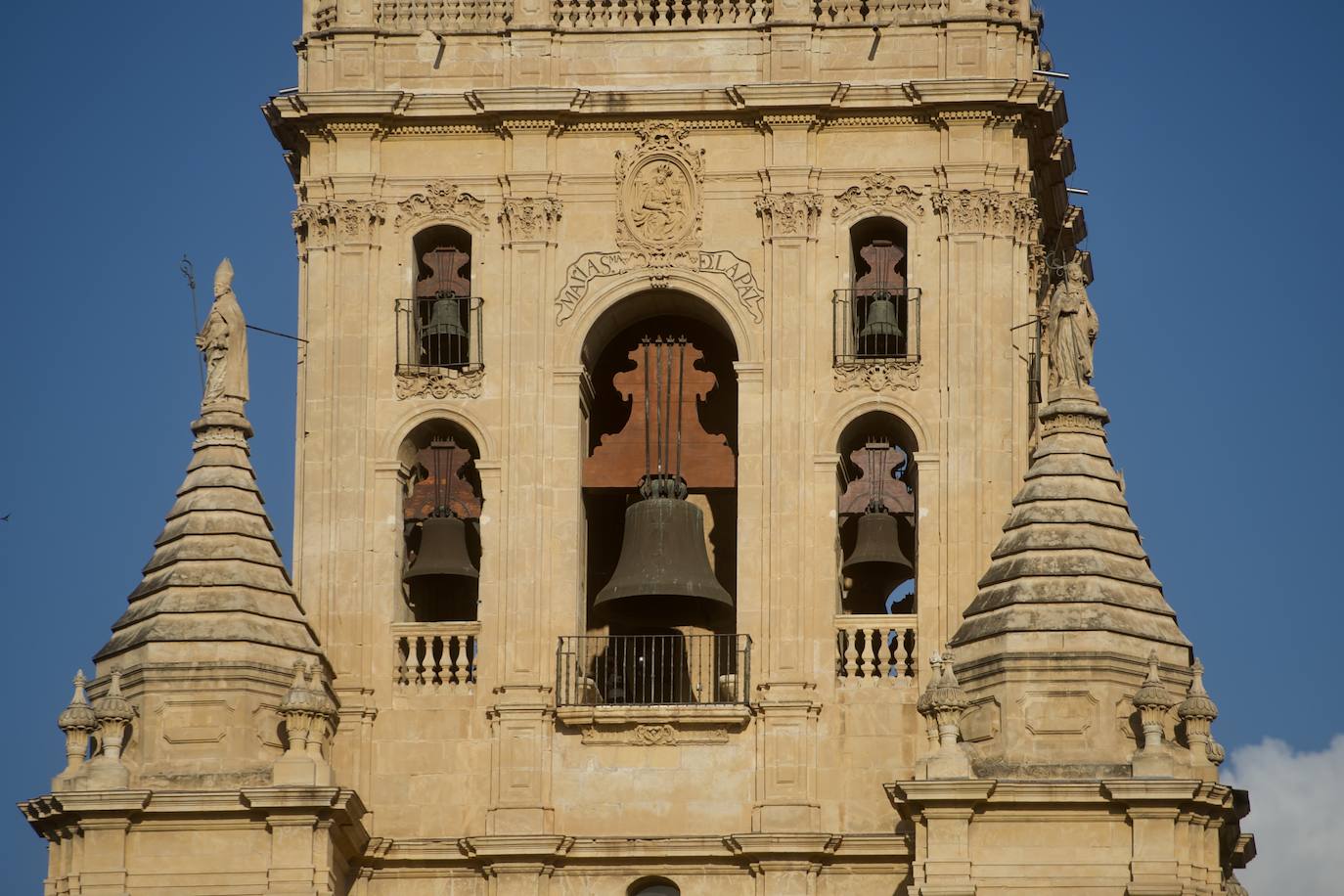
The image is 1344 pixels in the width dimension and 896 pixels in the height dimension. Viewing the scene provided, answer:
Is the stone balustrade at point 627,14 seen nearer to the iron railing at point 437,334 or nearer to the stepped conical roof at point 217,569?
the iron railing at point 437,334

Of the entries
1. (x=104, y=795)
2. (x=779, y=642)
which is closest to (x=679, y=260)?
(x=779, y=642)

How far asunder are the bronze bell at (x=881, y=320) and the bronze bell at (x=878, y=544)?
1869 millimetres

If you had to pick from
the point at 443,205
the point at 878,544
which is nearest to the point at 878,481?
the point at 878,544

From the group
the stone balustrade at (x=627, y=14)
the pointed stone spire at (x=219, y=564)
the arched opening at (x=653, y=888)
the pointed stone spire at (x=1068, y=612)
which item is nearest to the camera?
the pointed stone spire at (x=1068, y=612)

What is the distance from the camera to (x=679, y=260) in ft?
176

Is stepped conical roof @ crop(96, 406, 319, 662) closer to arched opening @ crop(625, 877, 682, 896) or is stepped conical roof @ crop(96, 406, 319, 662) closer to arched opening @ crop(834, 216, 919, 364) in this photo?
arched opening @ crop(625, 877, 682, 896)

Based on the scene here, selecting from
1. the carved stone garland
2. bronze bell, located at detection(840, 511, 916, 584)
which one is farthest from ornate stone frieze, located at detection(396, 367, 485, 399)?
bronze bell, located at detection(840, 511, 916, 584)

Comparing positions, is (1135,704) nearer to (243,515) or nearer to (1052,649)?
(1052,649)

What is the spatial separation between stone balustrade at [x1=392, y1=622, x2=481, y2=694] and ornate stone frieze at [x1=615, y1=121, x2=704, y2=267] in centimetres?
427

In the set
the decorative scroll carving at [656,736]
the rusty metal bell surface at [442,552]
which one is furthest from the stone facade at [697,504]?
the rusty metal bell surface at [442,552]

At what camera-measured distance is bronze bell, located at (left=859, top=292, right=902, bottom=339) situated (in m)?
53.5

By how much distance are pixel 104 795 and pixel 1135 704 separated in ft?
33.0

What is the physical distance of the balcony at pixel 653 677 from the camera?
52344 mm

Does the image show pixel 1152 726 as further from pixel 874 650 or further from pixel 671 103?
pixel 671 103
